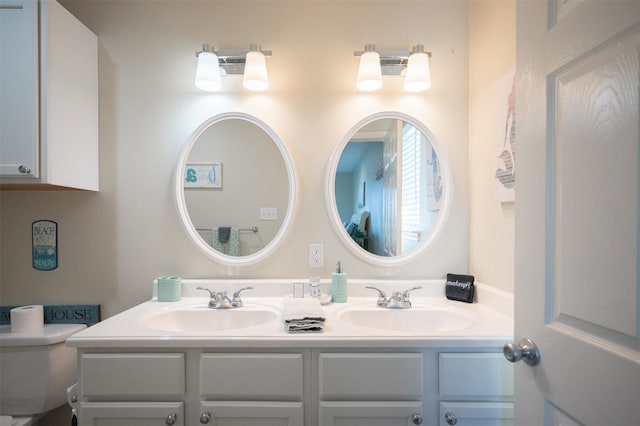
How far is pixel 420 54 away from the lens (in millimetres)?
1495

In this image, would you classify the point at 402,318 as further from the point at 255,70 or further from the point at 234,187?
the point at 255,70

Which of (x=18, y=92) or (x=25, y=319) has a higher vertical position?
(x=18, y=92)

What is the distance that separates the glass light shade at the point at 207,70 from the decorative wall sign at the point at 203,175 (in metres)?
0.40

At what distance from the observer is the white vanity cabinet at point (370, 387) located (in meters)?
1.05

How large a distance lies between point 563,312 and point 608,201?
0.87ft

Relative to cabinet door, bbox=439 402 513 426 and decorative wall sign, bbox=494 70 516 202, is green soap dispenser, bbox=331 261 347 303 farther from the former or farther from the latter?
decorative wall sign, bbox=494 70 516 202

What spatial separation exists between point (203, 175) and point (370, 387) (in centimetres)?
125

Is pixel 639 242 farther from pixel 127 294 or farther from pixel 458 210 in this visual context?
pixel 127 294

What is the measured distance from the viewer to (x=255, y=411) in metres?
1.06

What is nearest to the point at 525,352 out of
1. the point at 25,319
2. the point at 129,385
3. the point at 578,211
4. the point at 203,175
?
the point at 578,211

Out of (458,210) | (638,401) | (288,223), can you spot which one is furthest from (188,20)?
(638,401)

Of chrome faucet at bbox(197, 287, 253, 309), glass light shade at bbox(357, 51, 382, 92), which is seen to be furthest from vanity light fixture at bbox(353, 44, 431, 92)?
chrome faucet at bbox(197, 287, 253, 309)

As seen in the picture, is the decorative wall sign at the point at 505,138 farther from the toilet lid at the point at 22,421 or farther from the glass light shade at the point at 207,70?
the toilet lid at the point at 22,421

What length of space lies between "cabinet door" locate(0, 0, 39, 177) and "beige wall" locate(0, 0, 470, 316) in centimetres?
35
